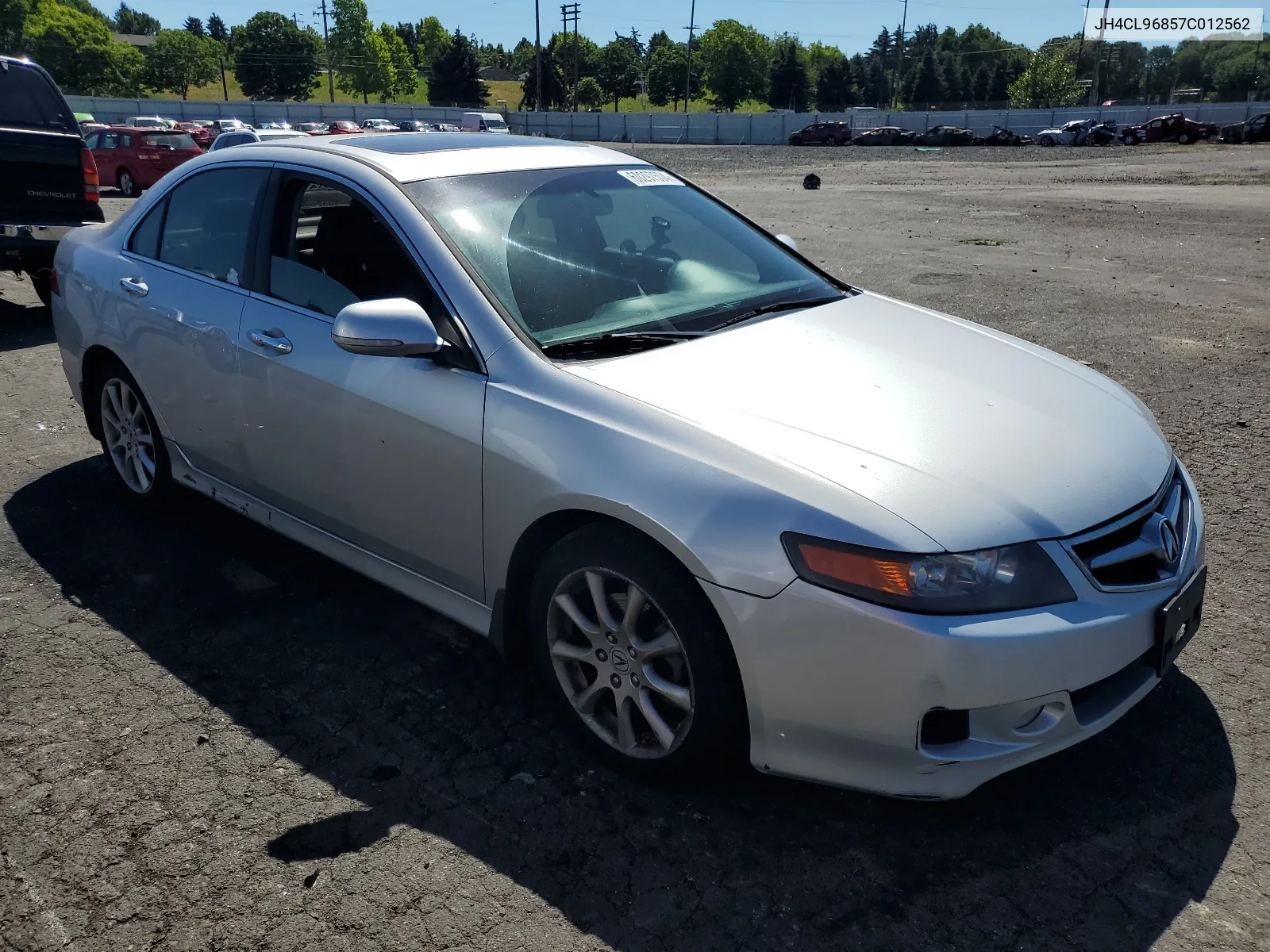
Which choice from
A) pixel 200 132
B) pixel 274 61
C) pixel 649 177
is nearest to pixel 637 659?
pixel 649 177

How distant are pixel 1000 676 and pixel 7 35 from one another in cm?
13353

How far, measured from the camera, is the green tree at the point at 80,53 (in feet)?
356

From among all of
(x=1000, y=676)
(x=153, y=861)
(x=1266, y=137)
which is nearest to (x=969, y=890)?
(x=1000, y=676)

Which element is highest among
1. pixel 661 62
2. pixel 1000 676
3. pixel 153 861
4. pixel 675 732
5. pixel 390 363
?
pixel 661 62

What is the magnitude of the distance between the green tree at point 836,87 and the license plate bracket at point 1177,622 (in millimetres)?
137763

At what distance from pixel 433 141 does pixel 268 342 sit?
1.02m

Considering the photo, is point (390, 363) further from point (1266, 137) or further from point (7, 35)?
point (7, 35)

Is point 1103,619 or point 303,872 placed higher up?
point 1103,619

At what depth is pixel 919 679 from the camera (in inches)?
89.9

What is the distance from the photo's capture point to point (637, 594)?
267cm

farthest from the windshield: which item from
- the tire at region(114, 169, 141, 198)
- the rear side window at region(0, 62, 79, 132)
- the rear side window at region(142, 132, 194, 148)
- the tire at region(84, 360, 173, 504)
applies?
the tire at region(114, 169, 141, 198)

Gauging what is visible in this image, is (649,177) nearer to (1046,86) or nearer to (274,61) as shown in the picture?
(1046,86)

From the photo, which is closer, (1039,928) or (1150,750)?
(1039,928)

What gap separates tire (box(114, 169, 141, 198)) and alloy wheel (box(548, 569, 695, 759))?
23.2 m
